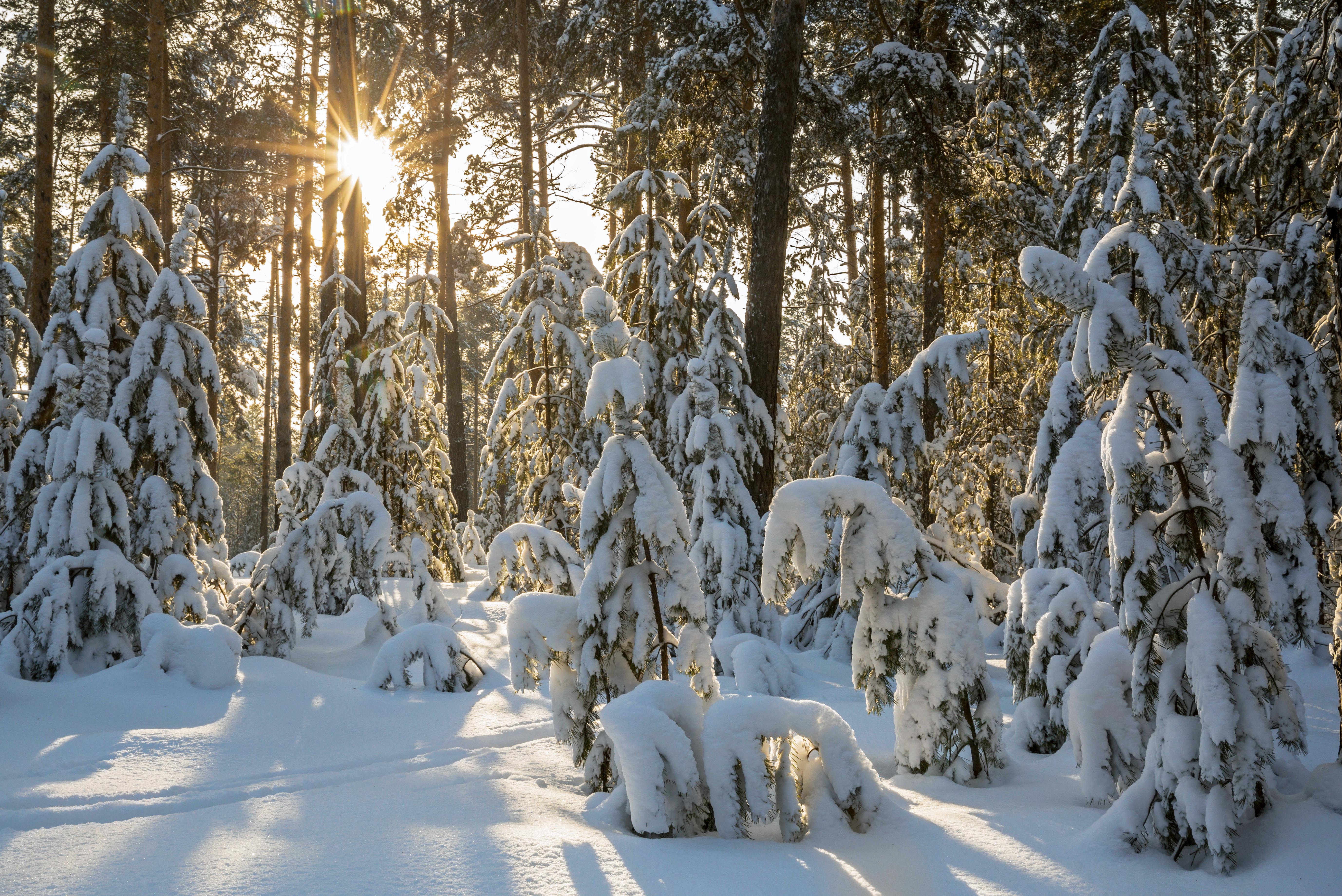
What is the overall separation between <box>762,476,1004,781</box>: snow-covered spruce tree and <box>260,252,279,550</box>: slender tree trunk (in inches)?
719

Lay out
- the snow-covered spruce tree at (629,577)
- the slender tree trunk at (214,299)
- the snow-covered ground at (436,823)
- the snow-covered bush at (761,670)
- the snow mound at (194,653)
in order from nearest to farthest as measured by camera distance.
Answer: the snow-covered ground at (436,823), the snow-covered spruce tree at (629,577), the snow mound at (194,653), the snow-covered bush at (761,670), the slender tree trunk at (214,299)

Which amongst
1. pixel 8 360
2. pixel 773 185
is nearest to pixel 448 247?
pixel 8 360

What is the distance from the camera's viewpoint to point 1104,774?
3.32 metres

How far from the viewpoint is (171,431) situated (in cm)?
696

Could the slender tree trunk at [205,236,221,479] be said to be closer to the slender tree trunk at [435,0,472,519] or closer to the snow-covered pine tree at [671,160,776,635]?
the slender tree trunk at [435,0,472,519]

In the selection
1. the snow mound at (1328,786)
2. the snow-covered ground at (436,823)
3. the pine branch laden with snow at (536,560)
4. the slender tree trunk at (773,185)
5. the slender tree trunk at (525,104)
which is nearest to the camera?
the snow-covered ground at (436,823)

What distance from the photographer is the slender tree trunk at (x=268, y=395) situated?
21.4 m

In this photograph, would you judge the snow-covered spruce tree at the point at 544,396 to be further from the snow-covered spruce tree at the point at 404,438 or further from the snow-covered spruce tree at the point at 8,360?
the snow-covered spruce tree at the point at 8,360

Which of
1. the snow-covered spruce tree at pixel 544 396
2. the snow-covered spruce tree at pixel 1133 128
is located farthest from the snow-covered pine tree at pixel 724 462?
the snow-covered spruce tree at pixel 1133 128

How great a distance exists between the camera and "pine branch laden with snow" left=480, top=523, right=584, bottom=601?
4.59 metres

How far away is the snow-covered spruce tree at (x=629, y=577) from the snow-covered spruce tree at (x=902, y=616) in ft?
1.64

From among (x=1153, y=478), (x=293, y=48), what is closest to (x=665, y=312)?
(x=1153, y=478)

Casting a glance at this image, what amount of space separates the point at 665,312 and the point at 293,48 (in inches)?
559

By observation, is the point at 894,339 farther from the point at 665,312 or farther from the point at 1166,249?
the point at 1166,249
